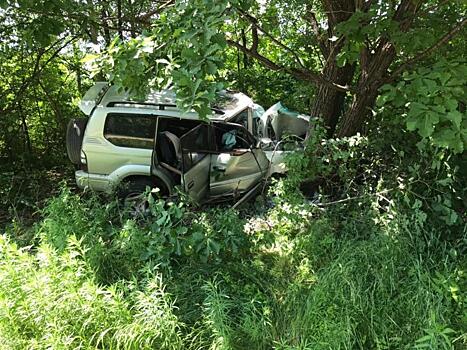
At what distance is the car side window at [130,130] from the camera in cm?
578

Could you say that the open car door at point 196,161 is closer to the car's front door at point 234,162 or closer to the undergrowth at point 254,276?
the car's front door at point 234,162

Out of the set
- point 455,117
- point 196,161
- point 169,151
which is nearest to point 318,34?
point 196,161

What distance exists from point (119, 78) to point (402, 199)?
2681 mm

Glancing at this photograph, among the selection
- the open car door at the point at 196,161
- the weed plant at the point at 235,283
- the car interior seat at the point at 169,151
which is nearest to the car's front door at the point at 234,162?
the open car door at the point at 196,161

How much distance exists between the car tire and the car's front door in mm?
1938

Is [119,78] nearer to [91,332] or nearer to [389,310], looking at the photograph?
[91,332]

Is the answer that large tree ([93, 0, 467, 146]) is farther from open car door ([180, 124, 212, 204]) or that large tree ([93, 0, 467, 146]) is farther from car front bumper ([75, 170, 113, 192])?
car front bumper ([75, 170, 113, 192])

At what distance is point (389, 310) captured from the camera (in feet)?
9.62

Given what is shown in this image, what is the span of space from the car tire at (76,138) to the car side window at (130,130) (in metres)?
0.44

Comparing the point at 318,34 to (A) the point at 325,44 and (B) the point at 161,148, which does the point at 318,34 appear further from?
(B) the point at 161,148

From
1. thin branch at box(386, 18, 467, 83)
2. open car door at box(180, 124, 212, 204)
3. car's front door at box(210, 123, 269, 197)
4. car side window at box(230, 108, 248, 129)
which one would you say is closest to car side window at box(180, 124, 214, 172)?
open car door at box(180, 124, 212, 204)

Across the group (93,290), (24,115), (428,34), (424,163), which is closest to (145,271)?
(93,290)

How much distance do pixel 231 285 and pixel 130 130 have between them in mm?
3248

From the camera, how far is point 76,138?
238 inches
